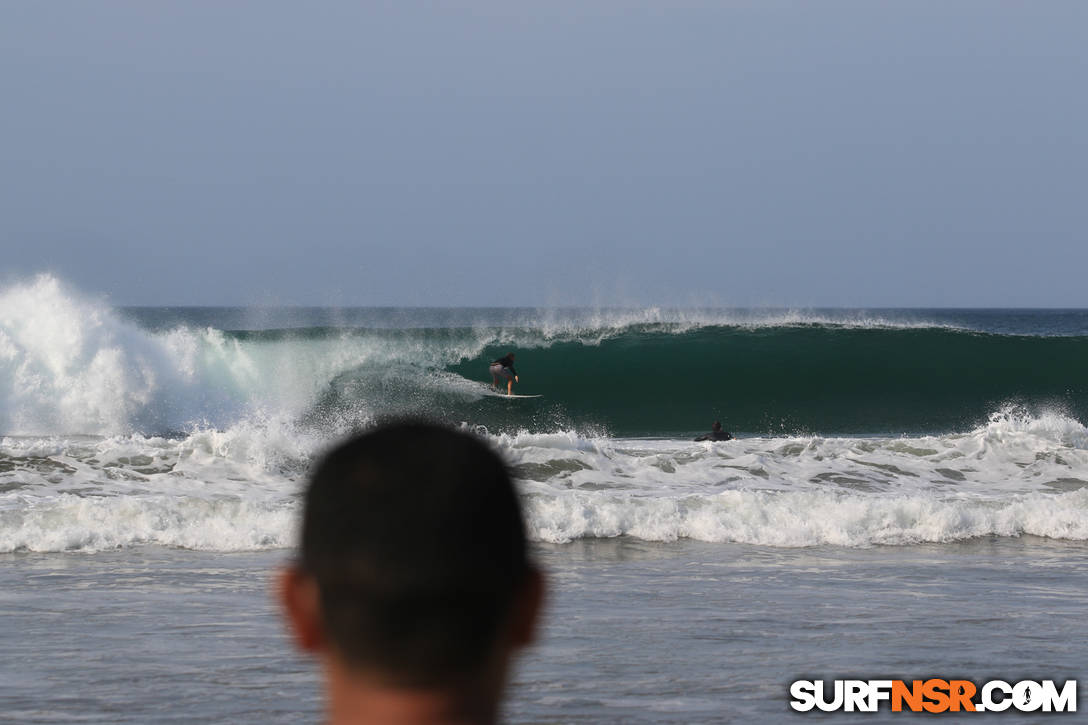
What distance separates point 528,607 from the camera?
102cm

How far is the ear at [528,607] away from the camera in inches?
40.0

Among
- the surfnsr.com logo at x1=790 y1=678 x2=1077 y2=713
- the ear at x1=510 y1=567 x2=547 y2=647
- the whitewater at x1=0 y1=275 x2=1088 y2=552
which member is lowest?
the surfnsr.com logo at x1=790 y1=678 x2=1077 y2=713

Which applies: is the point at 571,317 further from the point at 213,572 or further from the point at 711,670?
the point at 711,670

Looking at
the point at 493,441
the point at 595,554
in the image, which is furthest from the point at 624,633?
the point at 595,554

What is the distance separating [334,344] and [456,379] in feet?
13.9

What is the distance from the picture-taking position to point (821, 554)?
381 inches

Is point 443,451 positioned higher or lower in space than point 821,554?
higher

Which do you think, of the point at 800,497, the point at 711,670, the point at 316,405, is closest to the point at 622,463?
the point at 800,497

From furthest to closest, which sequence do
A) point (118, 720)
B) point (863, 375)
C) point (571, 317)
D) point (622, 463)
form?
point (571, 317), point (863, 375), point (622, 463), point (118, 720)

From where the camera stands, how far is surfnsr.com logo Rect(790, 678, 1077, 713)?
17.6ft

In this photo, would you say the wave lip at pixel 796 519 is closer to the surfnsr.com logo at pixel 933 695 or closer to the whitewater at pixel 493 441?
the whitewater at pixel 493 441

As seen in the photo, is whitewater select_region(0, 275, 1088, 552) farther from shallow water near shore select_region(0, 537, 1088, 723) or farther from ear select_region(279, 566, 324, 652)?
shallow water near shore select_region(0, 537, 1088, 723)

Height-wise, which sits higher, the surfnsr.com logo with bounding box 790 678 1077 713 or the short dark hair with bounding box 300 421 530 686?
the short dark hair with bounding box 300 421 530 686

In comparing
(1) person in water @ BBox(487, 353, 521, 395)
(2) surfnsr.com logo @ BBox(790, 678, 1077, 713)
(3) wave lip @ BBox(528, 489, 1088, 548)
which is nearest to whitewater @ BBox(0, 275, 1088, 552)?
(3) wave lip @ BBox(528, 489, 1088, 548)
